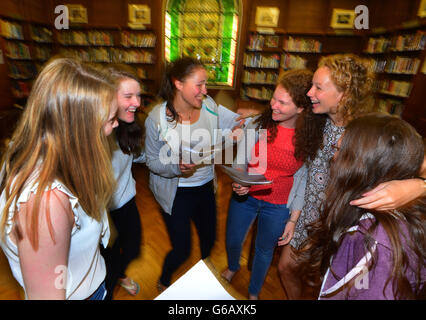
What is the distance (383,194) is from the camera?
72 cm

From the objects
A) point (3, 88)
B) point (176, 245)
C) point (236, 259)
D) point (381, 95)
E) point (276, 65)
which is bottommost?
point (236, 259)

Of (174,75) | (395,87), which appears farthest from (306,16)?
(174,75)

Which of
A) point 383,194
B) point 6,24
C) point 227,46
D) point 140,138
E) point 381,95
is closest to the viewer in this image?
point 383,194

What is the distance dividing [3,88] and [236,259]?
5011 millimetres

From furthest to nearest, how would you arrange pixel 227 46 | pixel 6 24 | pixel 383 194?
pixel 227 46
pixel 6 24
pixel 383 194

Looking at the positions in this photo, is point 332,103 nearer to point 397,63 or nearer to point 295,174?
point 295,174

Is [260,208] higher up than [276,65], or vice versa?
[276,65]

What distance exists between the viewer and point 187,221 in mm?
1612

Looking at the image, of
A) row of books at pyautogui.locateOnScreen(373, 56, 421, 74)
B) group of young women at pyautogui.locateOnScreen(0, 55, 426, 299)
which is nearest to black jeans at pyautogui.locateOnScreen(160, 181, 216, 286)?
group of young women at pyautogui.locateOnScreen(0, 55, 426, 299)

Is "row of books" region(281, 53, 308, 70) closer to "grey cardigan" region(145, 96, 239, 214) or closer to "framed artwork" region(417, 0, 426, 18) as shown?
"framed artwork" region(417, 0, 426, 18)

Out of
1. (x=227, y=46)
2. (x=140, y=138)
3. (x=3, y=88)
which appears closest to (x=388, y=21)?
(x=227, y=46)

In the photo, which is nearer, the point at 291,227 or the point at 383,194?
the point at 383,194

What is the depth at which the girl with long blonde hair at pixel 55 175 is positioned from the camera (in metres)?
0.59

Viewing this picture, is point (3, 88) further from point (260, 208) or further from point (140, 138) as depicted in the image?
point (260, 208)
